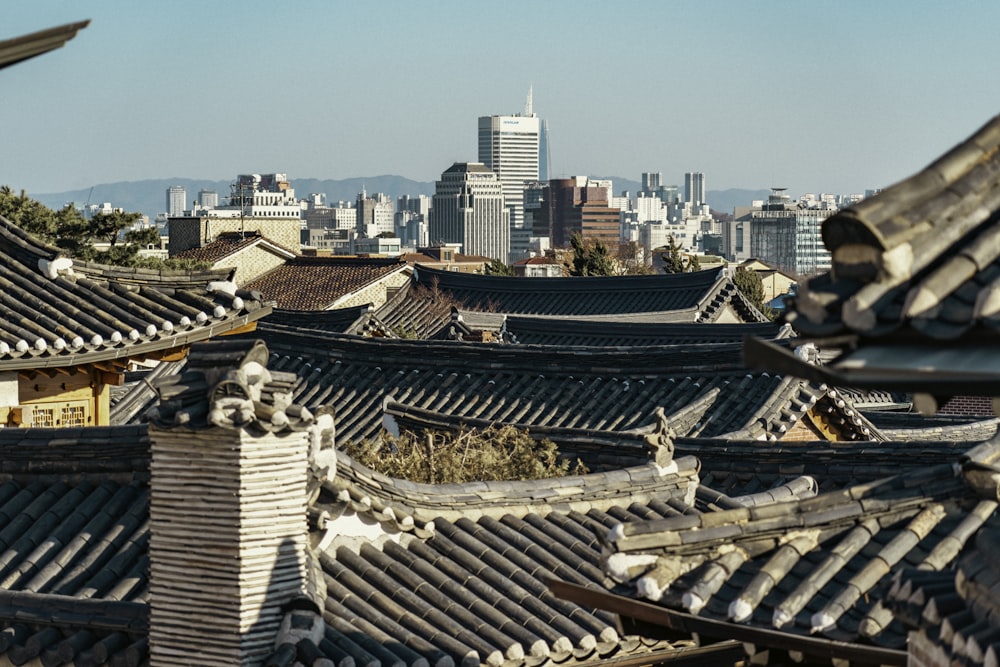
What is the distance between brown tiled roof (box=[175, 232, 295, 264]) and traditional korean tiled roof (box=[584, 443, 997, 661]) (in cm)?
5535

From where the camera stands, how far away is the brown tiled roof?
63438 mm

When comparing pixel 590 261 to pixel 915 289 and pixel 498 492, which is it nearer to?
pixel 498 492

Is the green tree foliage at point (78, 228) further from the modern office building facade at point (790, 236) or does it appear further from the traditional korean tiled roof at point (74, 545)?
the modern office building facade at point (790, 236)

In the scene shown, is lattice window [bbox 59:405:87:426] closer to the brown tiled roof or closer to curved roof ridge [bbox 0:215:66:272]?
curved roof ridge [bbox 0:215:66:272]

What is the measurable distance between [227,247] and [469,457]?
170ft

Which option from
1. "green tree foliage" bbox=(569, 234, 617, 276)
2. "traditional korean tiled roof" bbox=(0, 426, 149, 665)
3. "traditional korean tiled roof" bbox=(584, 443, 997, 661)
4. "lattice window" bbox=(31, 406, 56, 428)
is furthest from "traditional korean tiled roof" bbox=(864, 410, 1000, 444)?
"green tree foliage" bbox=(569, 234, 617, 276)

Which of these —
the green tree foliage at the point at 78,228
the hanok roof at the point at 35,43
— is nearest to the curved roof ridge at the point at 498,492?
the hanok roof at the point at 35,43

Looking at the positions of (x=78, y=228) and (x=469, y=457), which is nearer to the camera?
(x=469, y=457)

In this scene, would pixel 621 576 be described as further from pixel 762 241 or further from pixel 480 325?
pixel 762 241

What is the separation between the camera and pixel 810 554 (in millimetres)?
7203

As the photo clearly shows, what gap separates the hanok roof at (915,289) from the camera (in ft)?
11.9

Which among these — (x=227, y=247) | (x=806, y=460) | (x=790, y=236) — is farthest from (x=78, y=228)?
(x=790, y=236)

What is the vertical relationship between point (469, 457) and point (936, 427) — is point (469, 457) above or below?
above

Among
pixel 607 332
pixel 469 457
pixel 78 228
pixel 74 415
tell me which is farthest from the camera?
pixel 78 228
